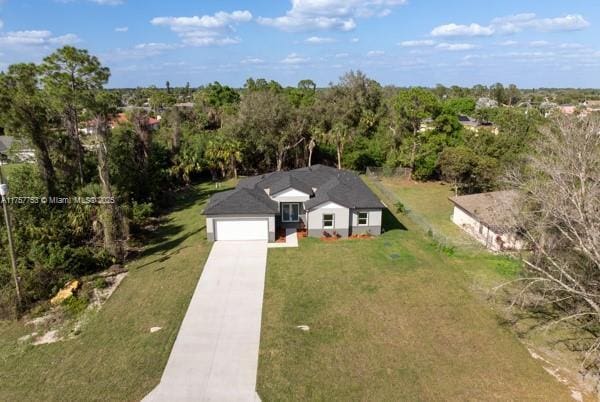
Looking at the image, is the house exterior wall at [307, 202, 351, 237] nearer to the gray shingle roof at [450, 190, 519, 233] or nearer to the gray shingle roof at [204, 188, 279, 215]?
the gray shingle roof at [204, 188, 279, 215]

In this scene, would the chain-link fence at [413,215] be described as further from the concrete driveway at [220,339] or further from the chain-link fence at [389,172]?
the concrete driveway at [220,339]

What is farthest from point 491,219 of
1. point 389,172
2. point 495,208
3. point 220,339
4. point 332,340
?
point 389,172

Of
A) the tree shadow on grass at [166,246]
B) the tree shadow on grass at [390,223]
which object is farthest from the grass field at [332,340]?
the tree shadow on grass at [390,223]

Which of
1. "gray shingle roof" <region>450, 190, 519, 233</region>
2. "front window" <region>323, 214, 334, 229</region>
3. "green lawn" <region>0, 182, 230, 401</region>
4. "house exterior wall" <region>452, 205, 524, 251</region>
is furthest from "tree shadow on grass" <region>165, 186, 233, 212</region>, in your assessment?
"gray shingle roof" <region>450, 190, 519, 233</region>

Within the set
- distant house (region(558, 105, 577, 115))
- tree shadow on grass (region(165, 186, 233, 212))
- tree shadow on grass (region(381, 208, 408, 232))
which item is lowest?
tree shadow on grass (region(381, 208, 408, 232))

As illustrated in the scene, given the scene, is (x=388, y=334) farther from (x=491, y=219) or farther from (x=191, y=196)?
(x=191, y=196)

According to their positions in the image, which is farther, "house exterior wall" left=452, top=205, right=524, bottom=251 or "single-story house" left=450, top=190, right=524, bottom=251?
"house exterior wall" left=452, top=205, right=524, bottom=251
